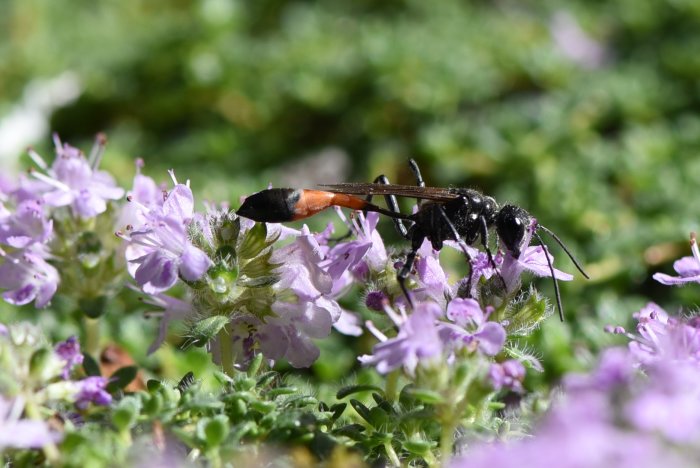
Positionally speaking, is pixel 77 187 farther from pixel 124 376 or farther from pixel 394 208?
pixel 394 208

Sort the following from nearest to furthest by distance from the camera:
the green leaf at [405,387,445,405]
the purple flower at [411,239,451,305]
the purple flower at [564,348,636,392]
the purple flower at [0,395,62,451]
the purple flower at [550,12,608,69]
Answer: the purple flower at [564,348,636,392] → the purple flower at [0,395,62,451] → the green leaf at [405,387,445,405] → the purple flower at [411,239,451,305] → the purple flower at [550,12,608,69]

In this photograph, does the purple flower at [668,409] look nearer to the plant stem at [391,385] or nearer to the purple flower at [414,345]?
the purple flower at [414,345]

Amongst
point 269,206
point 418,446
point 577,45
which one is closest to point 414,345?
point 418,446

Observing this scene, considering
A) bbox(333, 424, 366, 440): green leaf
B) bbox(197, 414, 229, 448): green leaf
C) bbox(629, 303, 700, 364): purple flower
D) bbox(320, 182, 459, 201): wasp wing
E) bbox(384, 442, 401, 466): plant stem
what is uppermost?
bbox(320, 182, 459, 201): wasp wing

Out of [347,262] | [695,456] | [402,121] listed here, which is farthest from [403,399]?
[402,121]

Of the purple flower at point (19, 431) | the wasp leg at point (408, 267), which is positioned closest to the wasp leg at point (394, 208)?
the wasp leg at point (408, 267)

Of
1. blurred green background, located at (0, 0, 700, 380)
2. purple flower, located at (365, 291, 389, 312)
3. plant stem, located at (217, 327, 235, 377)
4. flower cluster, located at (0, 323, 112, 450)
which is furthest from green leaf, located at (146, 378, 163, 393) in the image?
blurred green background, located at (0, 0, 700, 380)

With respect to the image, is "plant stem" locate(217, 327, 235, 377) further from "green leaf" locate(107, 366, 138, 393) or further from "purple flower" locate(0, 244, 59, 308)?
"purple flower" locate(0, 244, 59, 308)
